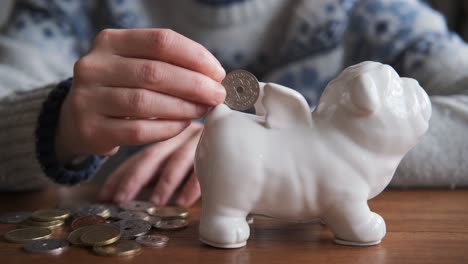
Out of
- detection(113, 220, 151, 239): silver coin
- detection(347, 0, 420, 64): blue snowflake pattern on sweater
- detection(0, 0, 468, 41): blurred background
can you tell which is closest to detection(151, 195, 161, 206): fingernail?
detection(113, 220, 151, 239): silver coin

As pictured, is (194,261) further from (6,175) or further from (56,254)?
(6,175)

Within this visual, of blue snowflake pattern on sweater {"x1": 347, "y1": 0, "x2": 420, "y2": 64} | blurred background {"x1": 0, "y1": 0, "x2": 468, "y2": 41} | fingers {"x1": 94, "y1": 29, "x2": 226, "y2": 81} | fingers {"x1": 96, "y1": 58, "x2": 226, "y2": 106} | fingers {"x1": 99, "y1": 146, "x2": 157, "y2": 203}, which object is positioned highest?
blurred background {"x1": 0, "y1": 0, "x2": 468, "y2": 41}

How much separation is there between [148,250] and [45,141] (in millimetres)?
292

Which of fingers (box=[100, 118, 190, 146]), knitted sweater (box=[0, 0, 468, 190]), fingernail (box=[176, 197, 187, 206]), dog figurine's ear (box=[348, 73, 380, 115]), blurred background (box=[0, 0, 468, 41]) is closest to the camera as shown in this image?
dog figurine's ear (box=[348, 73, 380, 115])

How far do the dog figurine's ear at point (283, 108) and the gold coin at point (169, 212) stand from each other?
176 mm

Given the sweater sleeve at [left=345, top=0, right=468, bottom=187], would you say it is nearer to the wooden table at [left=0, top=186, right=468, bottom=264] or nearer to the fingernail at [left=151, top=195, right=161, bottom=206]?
the wooden table at [left=0, top=186, right=468, bottom=264]

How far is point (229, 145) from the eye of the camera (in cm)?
50

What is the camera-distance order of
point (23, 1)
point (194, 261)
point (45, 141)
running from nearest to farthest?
point (194, 261)
point (45, 141)
point (23, 1)

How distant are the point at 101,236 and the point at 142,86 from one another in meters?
0.16

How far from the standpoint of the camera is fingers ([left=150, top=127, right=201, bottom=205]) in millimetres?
717

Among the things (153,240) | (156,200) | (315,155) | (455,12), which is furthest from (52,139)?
(455,12)

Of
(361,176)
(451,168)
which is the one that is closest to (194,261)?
(361,176)

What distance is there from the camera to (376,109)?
1.61 ft

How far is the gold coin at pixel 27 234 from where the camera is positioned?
0.54m
